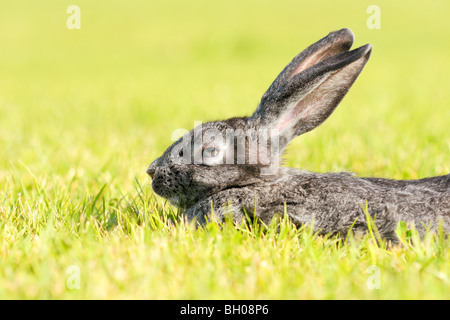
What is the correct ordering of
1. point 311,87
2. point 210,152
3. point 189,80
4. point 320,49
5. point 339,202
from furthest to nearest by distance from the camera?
point 189,80 < point 320,49 < point 210,152 < point 311,87 < point 339,202

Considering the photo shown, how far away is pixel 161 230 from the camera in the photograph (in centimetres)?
339

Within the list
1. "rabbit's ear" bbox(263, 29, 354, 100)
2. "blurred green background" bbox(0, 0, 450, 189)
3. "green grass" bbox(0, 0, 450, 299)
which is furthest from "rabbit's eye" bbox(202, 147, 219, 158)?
"blurred green background" bbox(0, 0, 450, 189)

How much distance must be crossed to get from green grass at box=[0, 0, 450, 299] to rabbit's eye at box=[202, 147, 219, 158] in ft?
1.68

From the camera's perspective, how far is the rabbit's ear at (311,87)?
3549 millimetres

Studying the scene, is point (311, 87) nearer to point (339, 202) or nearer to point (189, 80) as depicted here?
point (339, 202)

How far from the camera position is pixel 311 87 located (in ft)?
11.8

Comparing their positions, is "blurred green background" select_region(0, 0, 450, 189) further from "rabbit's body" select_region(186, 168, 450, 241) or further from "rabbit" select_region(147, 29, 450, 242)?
"rabbit's body" select_region(186, 168, 450, 241)

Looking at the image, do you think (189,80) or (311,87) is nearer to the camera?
(311,87)

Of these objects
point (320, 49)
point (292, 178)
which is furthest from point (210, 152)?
point (320, 49)

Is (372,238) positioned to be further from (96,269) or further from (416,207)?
(96,269)

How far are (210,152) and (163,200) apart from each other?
909 mm

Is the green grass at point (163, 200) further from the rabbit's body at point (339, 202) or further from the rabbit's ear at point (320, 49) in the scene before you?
the rabbit's ear at point (320, 49)

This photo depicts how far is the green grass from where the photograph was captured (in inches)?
99.6
